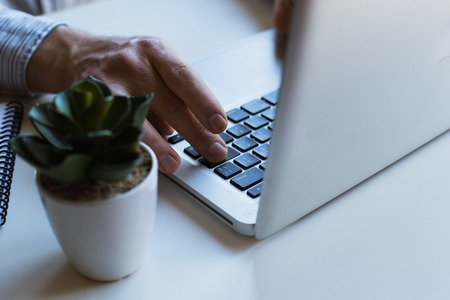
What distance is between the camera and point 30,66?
774 millimetres

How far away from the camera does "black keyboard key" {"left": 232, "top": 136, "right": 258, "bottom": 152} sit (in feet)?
2.07

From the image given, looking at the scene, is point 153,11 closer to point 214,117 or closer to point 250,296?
point 214,117

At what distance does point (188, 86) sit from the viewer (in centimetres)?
65

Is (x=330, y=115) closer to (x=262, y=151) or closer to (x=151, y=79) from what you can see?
(x=262, y=151)

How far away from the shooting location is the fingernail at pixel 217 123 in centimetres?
62

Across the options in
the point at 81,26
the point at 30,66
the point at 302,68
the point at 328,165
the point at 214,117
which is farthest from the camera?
the point at 81,26

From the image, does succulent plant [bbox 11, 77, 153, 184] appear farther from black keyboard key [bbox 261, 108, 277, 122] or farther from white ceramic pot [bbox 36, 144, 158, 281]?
black keyboard key [bbox 261, 108, 277, 122]

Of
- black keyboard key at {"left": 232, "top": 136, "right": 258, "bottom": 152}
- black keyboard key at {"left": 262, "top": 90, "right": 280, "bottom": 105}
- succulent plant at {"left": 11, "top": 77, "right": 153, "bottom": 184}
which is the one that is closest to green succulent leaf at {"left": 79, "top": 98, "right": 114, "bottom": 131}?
succulent plant at {"left": 11, "top": 77, "right": 153, "bottom": 184}

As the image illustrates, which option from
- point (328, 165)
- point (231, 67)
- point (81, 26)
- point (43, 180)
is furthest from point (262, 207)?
point (81, 26)

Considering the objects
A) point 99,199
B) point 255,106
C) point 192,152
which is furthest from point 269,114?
point 99,199

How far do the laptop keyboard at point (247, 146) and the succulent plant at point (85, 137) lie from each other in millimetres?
186

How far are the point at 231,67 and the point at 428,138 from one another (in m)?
0.32

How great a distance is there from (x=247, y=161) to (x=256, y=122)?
0.08 metres

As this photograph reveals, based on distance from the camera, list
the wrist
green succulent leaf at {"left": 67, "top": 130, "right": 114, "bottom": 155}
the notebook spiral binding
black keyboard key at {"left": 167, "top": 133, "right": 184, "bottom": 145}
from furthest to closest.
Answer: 1. the wrist
2. black keyboard key at {"left": 167, "top": 133, "right": 184, "bottom": 145}
3. the notebook spiral binding
4. green succulent leaf at {"left": 67, "top": 130, "right": 114, "bottom": 155}
